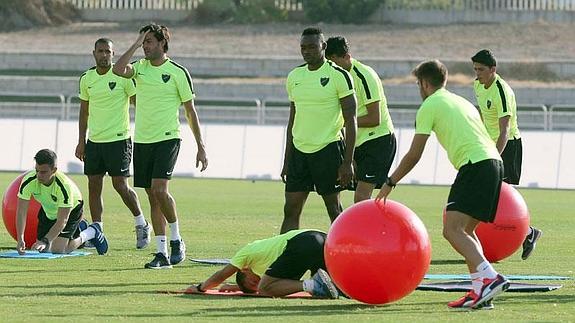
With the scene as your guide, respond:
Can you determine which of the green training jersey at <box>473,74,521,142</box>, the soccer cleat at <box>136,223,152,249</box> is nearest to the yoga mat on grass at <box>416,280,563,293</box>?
the green training jersey at <box>473,74,521,142</box>

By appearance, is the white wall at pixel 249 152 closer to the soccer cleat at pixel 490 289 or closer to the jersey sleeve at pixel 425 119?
the jersey sleeve at pixel 425 119

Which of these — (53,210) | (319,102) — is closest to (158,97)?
(319,102)

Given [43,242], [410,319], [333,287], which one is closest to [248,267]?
[333,287]

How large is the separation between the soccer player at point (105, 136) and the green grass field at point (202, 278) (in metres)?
0.59

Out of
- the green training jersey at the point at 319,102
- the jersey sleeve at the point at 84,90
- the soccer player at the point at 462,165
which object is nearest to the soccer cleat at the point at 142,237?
the jersey sleeve at the point at 84,90

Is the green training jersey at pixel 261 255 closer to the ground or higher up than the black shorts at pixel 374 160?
closer to the ground

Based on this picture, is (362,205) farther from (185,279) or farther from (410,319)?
(185,279)

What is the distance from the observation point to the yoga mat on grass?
13.2 metres

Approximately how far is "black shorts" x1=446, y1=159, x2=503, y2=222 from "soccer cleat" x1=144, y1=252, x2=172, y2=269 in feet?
13.3

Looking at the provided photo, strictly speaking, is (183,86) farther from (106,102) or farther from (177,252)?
(106,102)

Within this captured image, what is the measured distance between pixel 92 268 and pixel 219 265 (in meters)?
1.28

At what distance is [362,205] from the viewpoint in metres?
12.0

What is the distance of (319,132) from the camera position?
47.3 feet

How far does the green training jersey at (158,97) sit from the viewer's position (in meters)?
15.3
